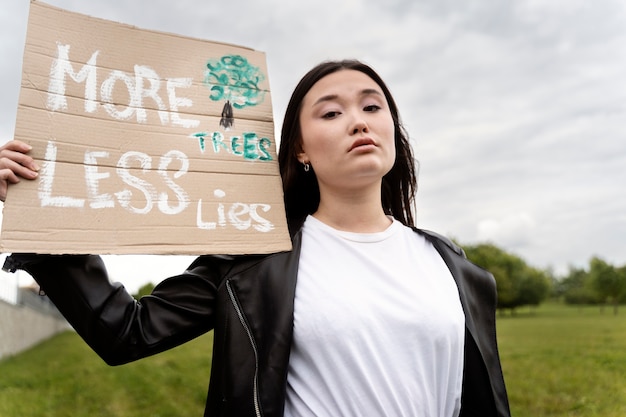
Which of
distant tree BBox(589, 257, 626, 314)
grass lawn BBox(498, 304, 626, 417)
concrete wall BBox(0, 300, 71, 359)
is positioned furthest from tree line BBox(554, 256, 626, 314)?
concrete wall BBox(0, 300, 71, 359)

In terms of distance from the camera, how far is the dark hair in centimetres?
214

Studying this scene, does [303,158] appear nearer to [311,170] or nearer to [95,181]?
[311,170]

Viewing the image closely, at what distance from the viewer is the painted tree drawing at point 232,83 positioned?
2037 mm

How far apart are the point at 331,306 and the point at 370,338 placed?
147 mm

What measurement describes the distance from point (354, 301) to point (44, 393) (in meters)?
8.06

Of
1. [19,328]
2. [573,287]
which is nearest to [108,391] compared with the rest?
[19,328]

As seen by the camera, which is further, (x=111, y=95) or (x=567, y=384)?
(x=567, y=384)

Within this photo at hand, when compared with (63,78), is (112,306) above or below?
below

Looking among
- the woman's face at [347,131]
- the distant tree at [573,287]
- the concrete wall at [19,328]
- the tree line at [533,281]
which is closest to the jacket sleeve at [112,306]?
the woman's face at [347,131]

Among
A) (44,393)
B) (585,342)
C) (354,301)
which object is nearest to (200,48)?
(354,301)

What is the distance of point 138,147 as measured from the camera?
1.85 m

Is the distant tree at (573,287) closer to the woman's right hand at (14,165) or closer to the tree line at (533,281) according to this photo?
the tree line at (533,281)

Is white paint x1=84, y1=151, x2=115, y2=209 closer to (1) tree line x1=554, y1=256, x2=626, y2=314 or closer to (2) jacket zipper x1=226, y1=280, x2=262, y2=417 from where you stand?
(2) jacket zipper x1=226, y1=280, x2=262, y2=417

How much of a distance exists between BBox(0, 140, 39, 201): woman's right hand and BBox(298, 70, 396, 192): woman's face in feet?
2.92
